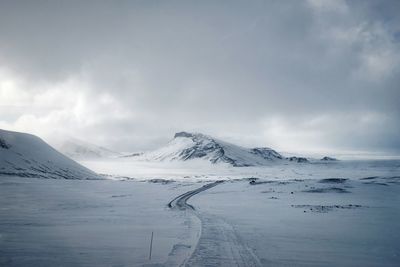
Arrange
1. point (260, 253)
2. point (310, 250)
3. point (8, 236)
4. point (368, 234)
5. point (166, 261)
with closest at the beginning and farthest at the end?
point (166, 261) < point (260, 253) < point (310, 250) < point (8, 236) < point (368, 234)

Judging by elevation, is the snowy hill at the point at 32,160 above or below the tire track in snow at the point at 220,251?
above

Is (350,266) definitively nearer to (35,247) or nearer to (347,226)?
(347,226)

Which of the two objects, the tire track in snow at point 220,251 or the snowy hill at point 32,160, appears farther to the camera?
the snowy hill at point 32,160

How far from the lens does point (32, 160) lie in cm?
9300

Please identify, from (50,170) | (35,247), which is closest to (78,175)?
(50,170)

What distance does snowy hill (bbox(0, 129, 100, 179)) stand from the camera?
8381cm

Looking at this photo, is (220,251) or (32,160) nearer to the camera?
(220,251)

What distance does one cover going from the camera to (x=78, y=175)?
99.2m

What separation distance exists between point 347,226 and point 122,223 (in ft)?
56.5

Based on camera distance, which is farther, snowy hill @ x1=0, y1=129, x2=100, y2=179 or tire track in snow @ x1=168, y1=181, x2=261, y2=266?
snowy hill @ x1=0, y1=129, x2=100, y2=179

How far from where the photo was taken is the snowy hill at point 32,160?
83.8 metres

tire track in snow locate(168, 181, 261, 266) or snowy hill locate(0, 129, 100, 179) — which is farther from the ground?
snowy hill locate(0, 129, 100, 179)

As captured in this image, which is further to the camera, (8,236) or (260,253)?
(8,236)

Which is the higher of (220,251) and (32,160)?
(32,160)
